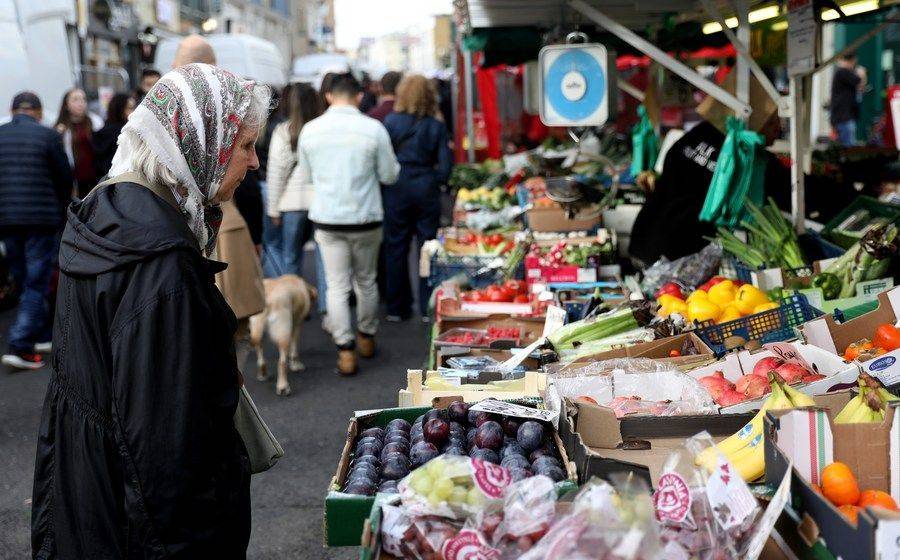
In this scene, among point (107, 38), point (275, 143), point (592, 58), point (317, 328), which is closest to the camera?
point (592, 58)

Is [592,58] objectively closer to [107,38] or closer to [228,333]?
[228,333]

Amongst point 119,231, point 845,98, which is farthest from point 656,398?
point 845,98

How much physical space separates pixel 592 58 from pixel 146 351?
14.5ft

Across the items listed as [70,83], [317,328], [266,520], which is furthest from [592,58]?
[70,83]

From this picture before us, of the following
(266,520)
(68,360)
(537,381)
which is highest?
(68,360)

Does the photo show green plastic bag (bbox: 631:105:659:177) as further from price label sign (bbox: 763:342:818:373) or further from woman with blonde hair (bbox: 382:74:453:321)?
price label sign (bbox: 763:342:818:373)

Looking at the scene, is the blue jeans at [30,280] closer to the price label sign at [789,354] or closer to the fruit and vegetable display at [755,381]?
the fruit and vegetable display at [755,381]

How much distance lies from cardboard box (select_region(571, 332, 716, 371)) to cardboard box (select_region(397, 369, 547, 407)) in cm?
23

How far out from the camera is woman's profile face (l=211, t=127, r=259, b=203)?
7.85 ft

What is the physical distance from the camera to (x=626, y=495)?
188 centimetres

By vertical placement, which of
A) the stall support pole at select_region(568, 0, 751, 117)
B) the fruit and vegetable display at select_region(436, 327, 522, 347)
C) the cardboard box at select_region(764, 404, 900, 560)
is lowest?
the fruit and vegetable display at select_region(436, 327, 522, 347)

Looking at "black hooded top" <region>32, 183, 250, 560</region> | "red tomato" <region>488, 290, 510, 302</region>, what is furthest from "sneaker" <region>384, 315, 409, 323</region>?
"black hooded top" <region>32, 183, 250, 560</region>

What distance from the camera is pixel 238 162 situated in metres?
2.41

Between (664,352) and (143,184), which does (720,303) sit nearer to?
(664,352)
